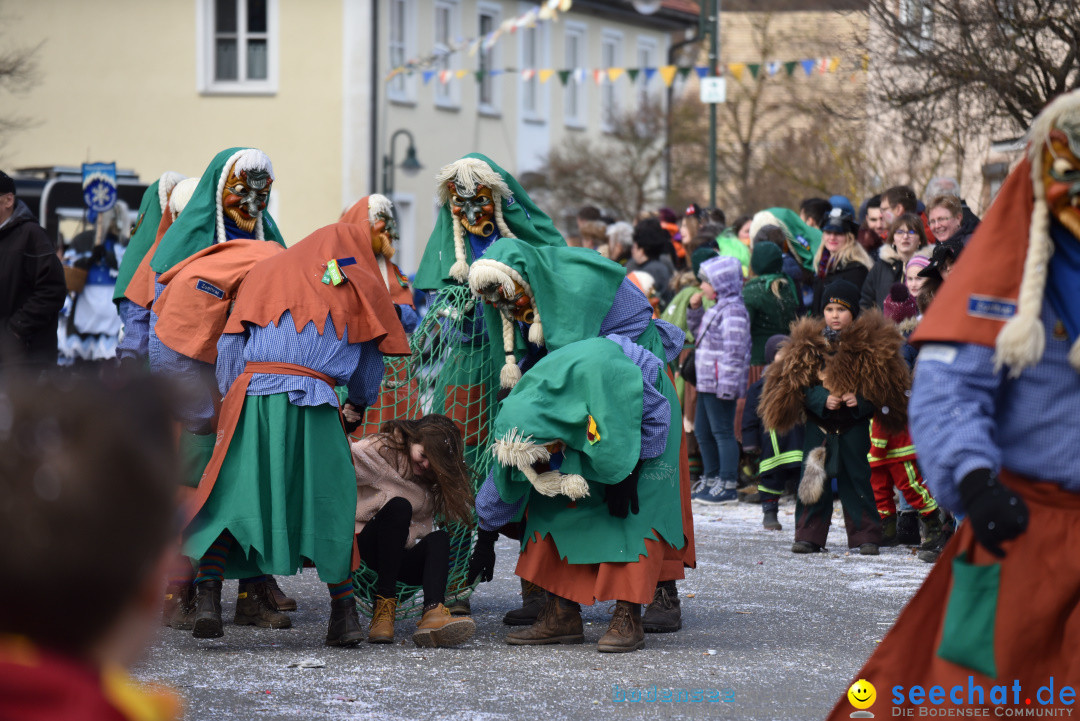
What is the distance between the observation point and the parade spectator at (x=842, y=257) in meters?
10.1

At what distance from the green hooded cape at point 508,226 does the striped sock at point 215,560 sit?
1.91 m

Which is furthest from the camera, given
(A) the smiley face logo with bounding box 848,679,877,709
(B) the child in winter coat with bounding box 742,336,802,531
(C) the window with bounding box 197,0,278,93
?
(C) the window with bounding box 197,0,278,93

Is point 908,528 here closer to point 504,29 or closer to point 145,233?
point 145,233

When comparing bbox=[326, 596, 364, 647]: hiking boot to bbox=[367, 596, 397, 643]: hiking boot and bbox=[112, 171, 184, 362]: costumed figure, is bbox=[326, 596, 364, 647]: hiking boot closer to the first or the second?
bbox=[367, 596, 397, 643]: hiking boot

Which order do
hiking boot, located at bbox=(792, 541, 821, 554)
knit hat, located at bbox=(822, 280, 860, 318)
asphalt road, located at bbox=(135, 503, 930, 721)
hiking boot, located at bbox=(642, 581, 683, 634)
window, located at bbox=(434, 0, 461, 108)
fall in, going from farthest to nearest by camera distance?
window, located at bbox=(434, 0, 461, 108), knit hat, located at bbox=(822, 280, 860, 318), hiking boot, located at bbox=(792, 541, 821, 554), hiking boot, located at bbox=(642, 581, 683, 634), asphalt road, located at bbox=(135, 503, 930, 721)

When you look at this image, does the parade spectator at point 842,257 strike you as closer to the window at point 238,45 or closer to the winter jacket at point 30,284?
the winter jacket at point 30,284

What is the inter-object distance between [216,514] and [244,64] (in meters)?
24.2

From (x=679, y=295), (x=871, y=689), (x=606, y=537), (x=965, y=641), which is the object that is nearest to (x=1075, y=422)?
(x=965, y=641)

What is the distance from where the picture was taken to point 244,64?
28.8 meters

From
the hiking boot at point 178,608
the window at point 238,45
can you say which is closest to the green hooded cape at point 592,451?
the hiking boot at point 178,608

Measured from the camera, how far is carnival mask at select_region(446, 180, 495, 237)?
23.9ft

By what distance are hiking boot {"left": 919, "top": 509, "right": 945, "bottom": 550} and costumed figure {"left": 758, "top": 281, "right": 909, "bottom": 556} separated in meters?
0.30

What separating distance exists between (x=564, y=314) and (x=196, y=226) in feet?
6.59

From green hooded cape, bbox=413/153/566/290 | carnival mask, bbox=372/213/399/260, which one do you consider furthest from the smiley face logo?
carnival mask, bbox=372/213/399/260
